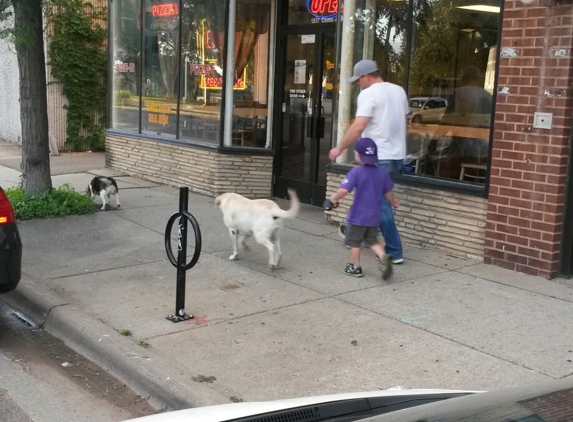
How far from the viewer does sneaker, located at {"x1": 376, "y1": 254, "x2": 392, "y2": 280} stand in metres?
6.62

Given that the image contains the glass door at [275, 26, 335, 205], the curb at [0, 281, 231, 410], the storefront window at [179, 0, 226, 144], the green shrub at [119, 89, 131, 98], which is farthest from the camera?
the green shrub at [119, 89, 131, 98]

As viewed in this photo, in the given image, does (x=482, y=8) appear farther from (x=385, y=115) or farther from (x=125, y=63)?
(x=125, y=63)

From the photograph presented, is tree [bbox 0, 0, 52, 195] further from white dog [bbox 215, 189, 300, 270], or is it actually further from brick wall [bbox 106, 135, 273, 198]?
white dog [bbox 215, 189, 300, 270]

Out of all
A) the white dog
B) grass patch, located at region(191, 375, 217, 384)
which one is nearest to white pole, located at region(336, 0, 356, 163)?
the white dog

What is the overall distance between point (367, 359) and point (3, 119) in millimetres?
16949

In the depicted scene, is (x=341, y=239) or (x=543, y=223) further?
(x=341, y=239)

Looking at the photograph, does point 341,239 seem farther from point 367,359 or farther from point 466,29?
point 367,359

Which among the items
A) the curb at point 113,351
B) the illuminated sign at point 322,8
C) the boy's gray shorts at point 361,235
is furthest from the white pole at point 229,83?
the curb at point 113,351

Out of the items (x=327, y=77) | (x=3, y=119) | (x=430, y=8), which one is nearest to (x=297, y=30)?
(x=327, y=77)

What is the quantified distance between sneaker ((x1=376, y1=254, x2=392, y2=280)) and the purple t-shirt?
330 millimetres

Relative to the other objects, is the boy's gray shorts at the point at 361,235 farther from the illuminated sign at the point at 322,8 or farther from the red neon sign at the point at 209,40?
the red neon sign at the point at 209,40

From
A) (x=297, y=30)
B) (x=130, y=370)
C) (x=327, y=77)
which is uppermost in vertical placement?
(x=297, y=30)

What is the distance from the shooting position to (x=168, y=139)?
1201 centimetres

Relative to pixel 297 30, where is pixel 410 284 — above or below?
below
